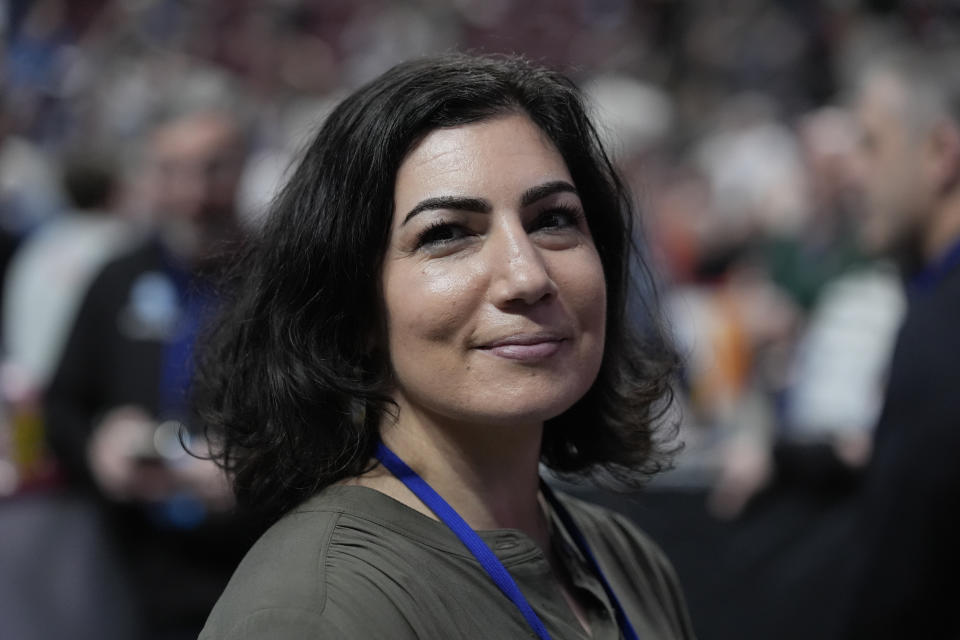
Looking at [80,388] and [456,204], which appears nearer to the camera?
[456,204]

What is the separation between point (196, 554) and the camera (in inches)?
140

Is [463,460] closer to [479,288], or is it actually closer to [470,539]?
[470,539]

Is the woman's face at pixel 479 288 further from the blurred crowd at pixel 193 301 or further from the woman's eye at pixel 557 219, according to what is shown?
the blurred crowd at pixel 193 301

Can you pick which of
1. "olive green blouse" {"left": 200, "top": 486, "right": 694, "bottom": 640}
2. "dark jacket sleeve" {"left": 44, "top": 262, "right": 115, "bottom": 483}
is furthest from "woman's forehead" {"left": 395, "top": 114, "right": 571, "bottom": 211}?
"dark jacket sleeve" {"left": 44, "top": 262, "right": 115, "bottom": 483}

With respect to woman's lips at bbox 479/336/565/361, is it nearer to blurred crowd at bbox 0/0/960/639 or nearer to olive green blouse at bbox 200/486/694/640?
olive green blouse at bbox 200/486/694/640

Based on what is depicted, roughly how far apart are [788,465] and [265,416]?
2.69 meters

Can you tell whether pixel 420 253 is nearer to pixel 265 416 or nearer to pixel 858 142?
pixel 265 416

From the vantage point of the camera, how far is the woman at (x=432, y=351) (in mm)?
1673

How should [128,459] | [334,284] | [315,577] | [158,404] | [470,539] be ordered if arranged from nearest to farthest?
[315,577] < [470,539] < [334,284] < [128,459] < [158,404]

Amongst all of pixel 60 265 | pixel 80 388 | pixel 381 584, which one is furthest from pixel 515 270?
pixel 60 265

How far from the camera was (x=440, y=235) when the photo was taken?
5.72 ft

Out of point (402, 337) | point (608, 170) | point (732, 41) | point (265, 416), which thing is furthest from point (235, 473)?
point (732, 41)

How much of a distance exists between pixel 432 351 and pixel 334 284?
0.60 ft

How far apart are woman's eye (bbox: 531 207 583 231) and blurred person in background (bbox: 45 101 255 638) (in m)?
1.73
